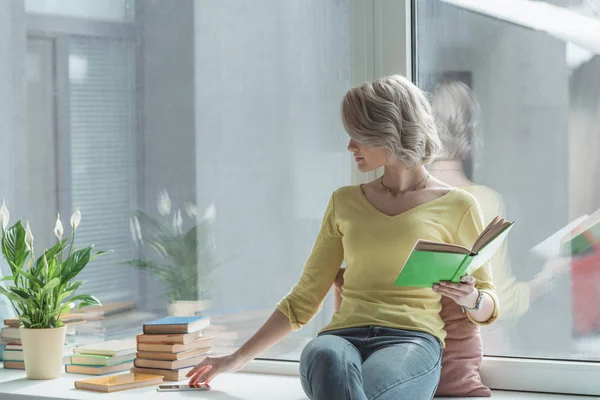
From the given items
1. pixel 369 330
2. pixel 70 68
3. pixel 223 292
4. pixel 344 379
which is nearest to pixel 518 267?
pixel 369 330

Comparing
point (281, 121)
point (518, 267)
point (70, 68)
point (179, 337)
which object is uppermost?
point (70, 68)

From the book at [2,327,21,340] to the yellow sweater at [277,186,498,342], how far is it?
3.60ft

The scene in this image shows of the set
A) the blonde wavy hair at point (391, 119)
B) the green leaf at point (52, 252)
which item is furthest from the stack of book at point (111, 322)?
the blonde wavy hair at point (391, 119)

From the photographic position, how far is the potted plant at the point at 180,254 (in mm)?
2611

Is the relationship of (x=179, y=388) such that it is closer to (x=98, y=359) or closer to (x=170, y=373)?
(x=170, y=373)

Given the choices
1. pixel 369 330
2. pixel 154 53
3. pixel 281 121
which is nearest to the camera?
pixel 369 330

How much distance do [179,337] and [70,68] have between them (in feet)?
3.44

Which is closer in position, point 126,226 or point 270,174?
point 270,174

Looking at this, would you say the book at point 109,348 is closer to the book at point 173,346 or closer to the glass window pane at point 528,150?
the book at point 173,346

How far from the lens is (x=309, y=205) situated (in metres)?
2.48

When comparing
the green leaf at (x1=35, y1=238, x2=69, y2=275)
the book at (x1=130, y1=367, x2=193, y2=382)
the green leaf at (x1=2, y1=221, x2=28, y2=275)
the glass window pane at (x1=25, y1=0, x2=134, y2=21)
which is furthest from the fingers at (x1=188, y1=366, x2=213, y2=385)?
the glass window pane at (x1=25, y1=0, x2=134, y2=21)

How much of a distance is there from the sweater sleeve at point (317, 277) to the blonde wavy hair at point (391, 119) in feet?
0.83

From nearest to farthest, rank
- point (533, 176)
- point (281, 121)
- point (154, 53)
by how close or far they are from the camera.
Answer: point (533, 176)
point (281, 121)
point (154, 53)

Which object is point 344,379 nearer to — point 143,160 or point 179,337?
point 179,337
